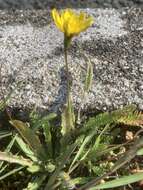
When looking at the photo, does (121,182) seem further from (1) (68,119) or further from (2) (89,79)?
(2) (89,79)

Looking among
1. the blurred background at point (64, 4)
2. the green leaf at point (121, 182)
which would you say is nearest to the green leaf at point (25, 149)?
the green leaf at point (121, 182)

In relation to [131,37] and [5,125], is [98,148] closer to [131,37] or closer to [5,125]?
[5,125]

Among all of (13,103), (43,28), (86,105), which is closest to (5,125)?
(13,103)

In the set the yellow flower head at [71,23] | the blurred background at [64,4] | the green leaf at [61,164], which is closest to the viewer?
the yellow flower head at [71,23]

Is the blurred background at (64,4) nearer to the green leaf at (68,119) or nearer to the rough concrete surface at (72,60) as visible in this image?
the rough concrete surface at (72,60)

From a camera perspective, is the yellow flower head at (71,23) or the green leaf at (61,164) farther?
the green leaf at (61,164)

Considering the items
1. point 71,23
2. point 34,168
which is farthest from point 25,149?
point 71,23
